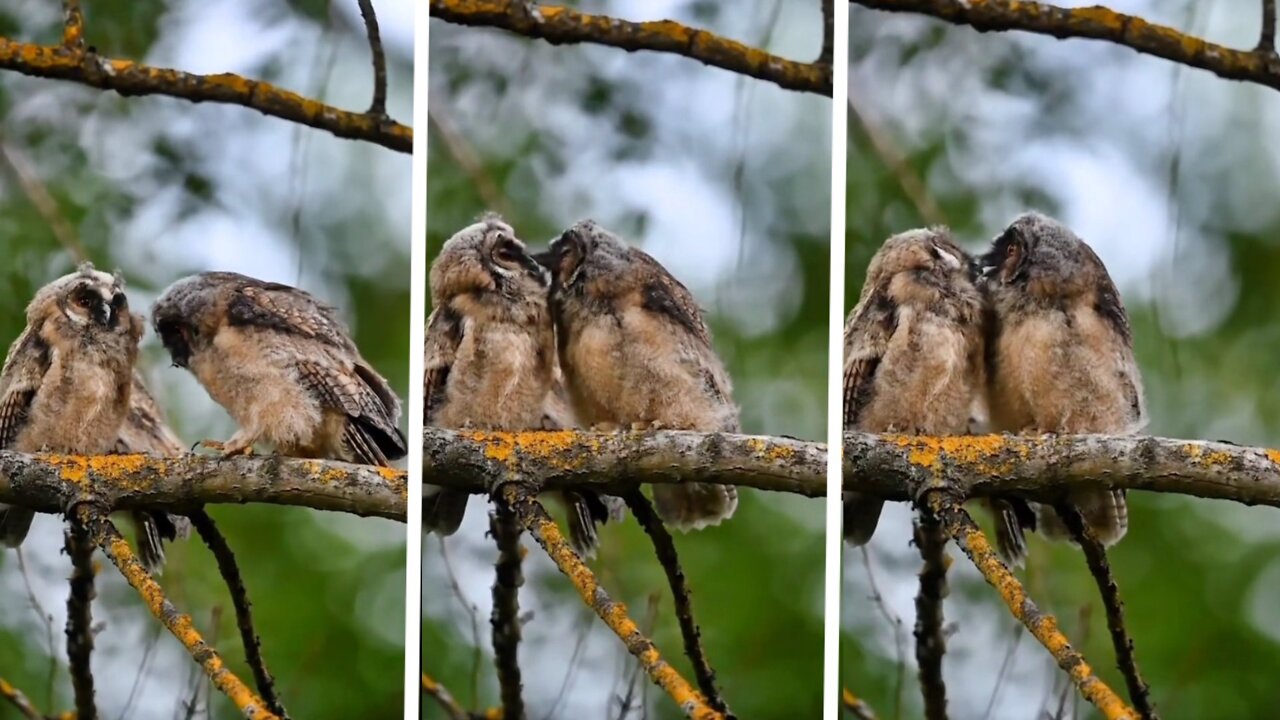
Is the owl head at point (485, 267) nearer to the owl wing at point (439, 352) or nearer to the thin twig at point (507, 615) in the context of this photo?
the owl wing at point (439, 352)

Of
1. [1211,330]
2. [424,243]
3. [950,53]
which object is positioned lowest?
[1211,330]

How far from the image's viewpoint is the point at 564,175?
2.82 m

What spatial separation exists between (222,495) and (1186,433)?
1.57m

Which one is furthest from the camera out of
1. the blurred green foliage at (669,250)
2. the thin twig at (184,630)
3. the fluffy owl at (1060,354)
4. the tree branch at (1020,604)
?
the blurred green foliage at (669,250)

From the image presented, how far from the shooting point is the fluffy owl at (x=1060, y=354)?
2.64m

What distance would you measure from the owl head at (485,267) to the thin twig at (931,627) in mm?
772

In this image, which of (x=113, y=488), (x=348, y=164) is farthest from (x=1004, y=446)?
(x=113, y=488)

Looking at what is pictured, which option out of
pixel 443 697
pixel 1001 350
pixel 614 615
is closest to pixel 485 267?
pixel 614 615

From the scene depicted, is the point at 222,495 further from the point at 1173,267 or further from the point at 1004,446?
the point at 1173,267

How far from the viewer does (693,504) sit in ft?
9.01

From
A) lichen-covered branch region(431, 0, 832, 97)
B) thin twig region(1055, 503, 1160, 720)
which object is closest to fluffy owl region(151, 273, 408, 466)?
lichen-covered branch region(431, 0, 832, 97)

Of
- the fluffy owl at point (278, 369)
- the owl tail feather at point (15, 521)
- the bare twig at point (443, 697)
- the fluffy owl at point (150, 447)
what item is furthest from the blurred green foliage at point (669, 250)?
the owl tail feather at point (15, 521)

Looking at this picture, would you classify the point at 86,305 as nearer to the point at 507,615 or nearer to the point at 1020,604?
the point at 507,615

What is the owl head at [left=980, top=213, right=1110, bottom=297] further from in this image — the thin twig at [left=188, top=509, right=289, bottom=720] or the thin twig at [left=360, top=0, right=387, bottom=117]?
the thin twig at [left=188, top=509, right=289, bottom=720]
